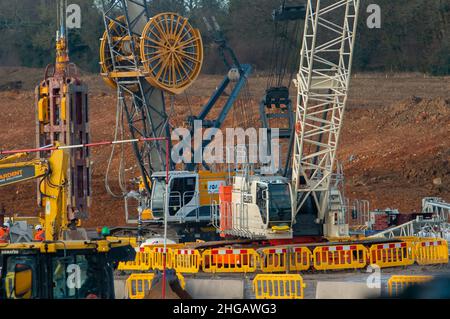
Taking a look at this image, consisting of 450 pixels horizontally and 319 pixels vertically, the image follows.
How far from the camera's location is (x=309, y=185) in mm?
33188

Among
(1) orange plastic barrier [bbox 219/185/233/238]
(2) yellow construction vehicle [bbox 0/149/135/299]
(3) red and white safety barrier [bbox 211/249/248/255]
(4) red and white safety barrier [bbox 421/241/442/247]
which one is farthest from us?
(1) orange plastic barrier [bbox 219/185/233/238]

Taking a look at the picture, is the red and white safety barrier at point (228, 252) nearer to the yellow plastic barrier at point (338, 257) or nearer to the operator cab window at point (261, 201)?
the operator cab window at point (261, 201)

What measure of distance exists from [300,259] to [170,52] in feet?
40.6

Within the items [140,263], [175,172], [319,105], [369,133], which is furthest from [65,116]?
[369,133]

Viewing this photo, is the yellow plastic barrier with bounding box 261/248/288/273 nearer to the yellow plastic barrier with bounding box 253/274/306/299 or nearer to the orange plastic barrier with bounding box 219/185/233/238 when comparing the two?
the orange plastic barrier with bounding box 219/185/233/238

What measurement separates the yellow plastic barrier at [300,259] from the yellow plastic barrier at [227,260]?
1013 mm

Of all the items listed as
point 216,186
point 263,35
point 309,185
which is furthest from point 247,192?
point 263,35

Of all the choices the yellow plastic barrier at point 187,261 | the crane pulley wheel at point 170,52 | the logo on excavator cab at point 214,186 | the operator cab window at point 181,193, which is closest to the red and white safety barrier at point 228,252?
the yellow plastic barrier at point 187,261

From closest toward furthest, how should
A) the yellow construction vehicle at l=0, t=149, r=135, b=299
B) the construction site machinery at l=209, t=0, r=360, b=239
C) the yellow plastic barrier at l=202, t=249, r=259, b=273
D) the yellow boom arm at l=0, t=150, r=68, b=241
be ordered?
the yellow construction vehicle at l=0, t=149, r=135, b=299
the yellow boom arm at l=0, t=150, r=68, b=241
the yellow plastic barrier at l=202, t=249, r=259, b=273
the construction site machinery at l=209, t=0, r=360, b=239

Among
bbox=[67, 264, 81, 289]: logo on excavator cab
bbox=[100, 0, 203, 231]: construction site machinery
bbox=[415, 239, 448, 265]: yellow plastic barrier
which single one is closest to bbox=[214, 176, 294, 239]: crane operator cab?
bbox=[415, 239, 448, 265]: yellow plastic barrier

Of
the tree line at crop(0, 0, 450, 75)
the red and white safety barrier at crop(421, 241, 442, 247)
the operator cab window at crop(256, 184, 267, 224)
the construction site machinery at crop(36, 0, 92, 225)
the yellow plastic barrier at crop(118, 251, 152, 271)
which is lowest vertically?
the yellow plastic barrier at crop(118, 251, 152, 271)

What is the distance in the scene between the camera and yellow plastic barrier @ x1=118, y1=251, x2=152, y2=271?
98.1ft

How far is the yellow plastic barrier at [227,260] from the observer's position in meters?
29.7

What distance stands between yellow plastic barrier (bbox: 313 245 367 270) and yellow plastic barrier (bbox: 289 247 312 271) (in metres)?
0.18
